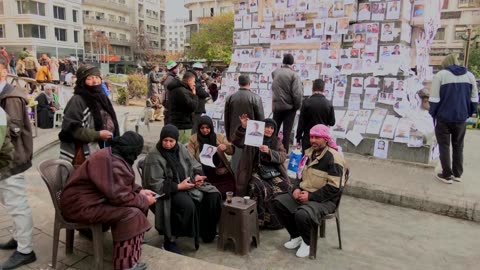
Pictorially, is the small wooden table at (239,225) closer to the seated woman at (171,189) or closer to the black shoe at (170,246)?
the seated woman at (171,189)

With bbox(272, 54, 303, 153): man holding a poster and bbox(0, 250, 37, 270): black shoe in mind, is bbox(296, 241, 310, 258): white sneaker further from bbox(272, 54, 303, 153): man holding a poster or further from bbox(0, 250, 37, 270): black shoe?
bbox(272, 54, 303, 153): man holding a poster

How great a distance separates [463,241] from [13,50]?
48.2 meters

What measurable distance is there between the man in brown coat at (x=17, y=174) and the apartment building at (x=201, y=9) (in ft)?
212

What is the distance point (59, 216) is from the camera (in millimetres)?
3045

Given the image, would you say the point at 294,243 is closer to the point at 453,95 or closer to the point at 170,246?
the point at 170,246

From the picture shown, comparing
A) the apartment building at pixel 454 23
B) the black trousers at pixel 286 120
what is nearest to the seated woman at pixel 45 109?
the black trousers at pixel 286 120

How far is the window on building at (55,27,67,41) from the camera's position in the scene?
153 feet

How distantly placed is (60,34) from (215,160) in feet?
161

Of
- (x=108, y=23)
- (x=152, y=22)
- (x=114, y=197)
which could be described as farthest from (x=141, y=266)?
(x=152, y=22)

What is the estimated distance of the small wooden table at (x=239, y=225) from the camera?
12.3ft

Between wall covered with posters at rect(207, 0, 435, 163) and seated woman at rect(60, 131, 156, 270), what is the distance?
490 centimetres

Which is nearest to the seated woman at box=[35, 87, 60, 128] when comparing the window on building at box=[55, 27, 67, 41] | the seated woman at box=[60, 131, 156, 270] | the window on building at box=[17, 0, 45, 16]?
the seated woman at box=[60, 131, 156, 270]

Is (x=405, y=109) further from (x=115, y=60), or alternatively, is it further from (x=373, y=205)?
(x=115, y=60)

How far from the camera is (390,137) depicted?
6.69 metres
